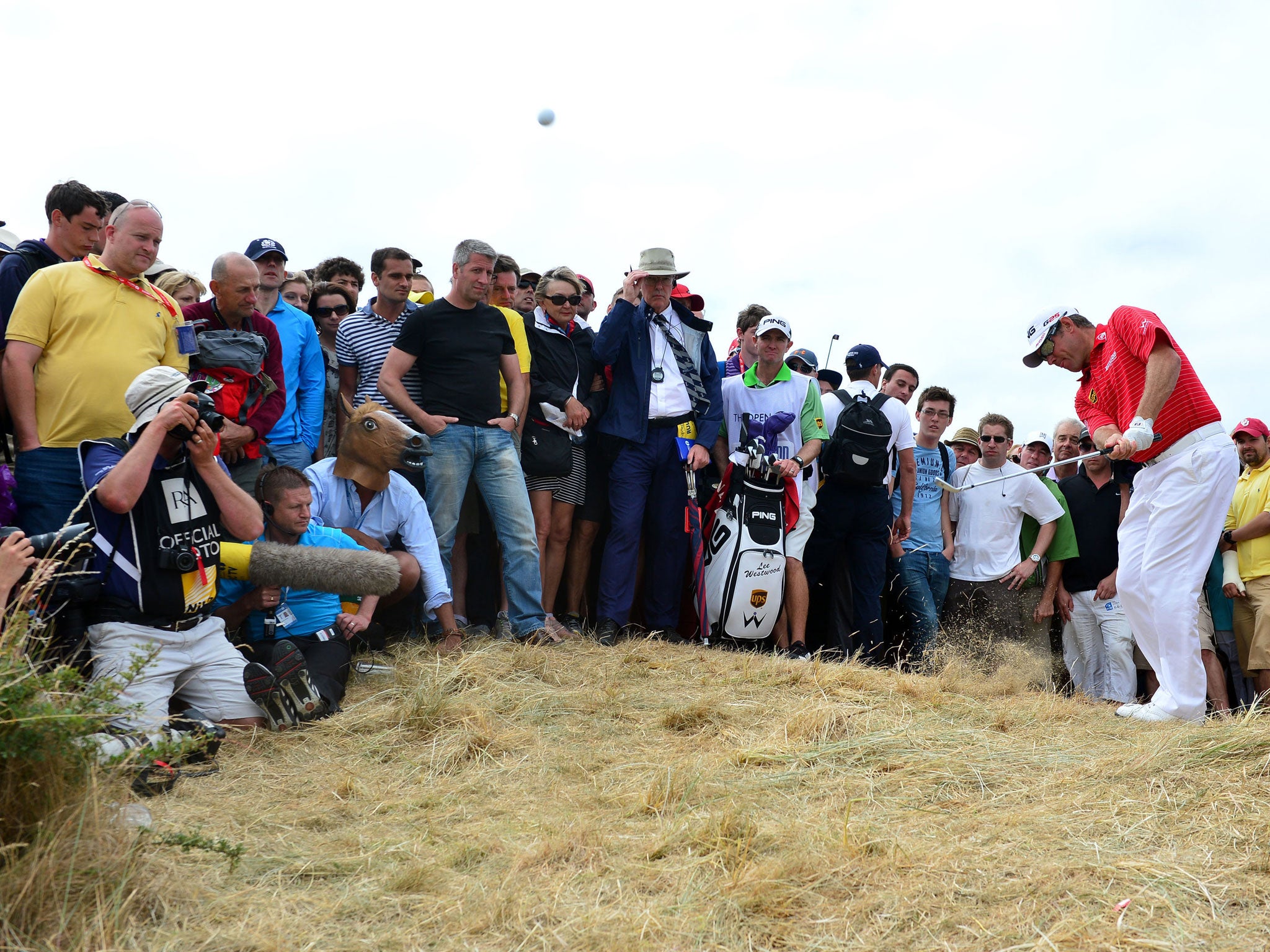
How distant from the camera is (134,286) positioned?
17.2 ft

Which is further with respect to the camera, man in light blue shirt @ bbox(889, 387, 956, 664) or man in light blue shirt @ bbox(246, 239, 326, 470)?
man in light blue shirt @ bbox(889, 387, 956, 664)

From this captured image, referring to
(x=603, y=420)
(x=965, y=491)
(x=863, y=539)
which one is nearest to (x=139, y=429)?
(x=603, y=420)

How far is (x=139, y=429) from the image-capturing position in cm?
464

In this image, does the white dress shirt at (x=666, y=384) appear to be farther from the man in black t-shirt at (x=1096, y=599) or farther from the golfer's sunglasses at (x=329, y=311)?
the man in black t-shirt at (x=1096, y=599)

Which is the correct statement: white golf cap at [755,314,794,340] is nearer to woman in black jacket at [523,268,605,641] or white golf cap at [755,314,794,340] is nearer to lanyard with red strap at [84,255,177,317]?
woman in black jacket at [523,268,605,641]

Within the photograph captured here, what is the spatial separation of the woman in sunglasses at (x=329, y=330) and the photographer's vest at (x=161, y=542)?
7.53 feet

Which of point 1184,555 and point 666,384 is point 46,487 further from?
point 1184,555

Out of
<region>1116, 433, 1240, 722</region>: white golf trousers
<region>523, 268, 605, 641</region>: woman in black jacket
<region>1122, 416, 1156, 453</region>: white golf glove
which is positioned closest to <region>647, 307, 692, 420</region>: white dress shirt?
<region>523, 268, 605, 641</region>: woman in black jacket

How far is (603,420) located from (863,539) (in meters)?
2.11

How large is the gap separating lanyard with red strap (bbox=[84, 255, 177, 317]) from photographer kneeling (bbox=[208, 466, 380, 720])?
95 cm

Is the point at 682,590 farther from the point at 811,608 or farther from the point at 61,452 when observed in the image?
the point at 61,452

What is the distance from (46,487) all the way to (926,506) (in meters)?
6.05

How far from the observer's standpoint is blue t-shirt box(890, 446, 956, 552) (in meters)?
8.38

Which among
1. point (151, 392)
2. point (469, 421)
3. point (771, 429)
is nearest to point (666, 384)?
point (771, 429)
